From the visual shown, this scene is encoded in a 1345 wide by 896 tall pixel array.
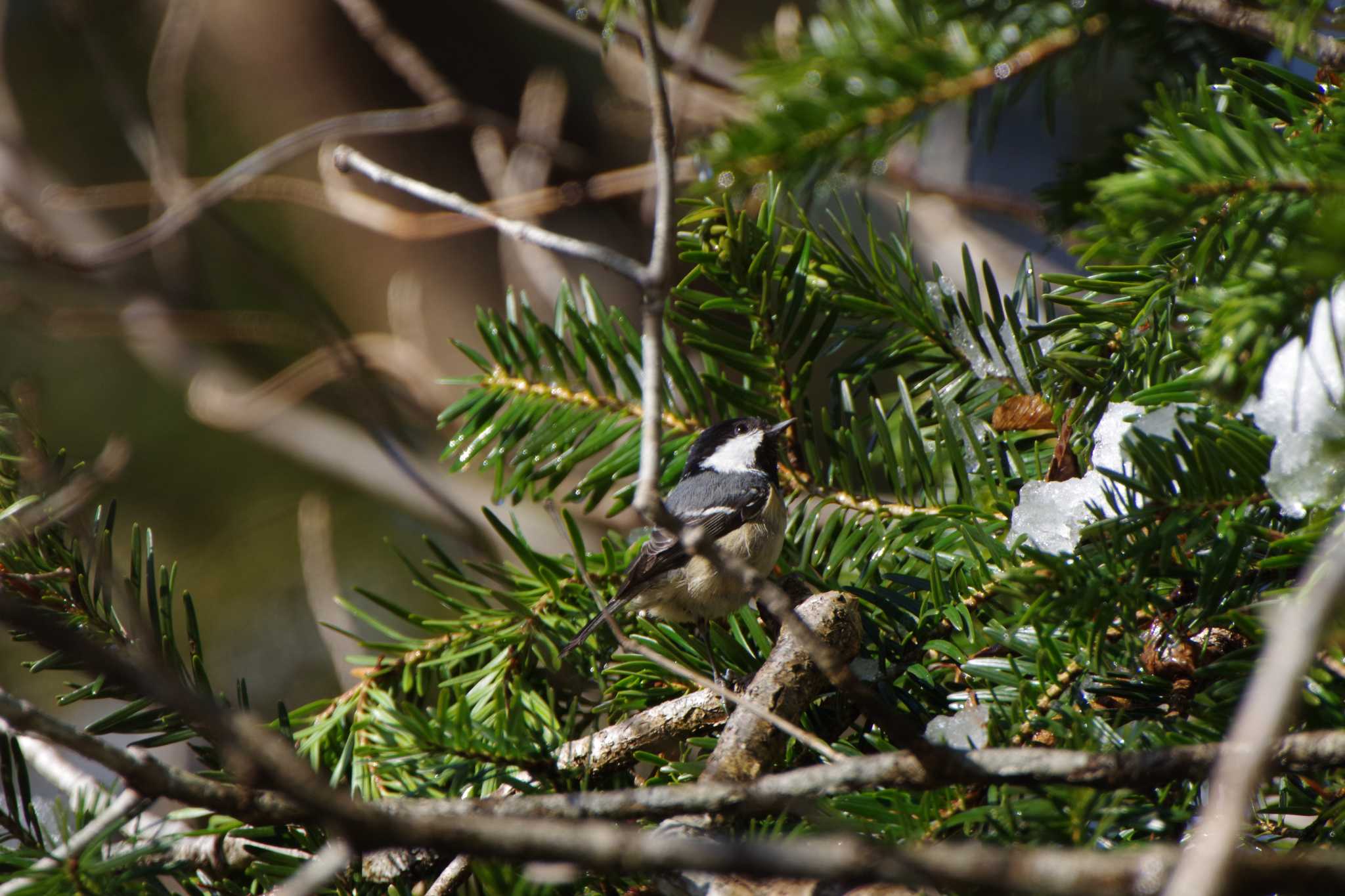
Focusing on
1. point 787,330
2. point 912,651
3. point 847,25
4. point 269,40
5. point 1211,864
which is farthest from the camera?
point 269,40

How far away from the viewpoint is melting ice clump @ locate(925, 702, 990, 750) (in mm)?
753

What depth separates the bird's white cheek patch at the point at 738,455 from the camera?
1332mm

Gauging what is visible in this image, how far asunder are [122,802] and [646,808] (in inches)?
12.6

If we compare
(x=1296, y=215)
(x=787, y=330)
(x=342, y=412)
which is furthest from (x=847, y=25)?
(x=342, y=412)

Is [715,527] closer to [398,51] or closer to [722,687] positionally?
[722,687]

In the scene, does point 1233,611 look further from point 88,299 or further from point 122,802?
point 88,299

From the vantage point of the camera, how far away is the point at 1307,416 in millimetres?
638

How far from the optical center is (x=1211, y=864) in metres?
0.34

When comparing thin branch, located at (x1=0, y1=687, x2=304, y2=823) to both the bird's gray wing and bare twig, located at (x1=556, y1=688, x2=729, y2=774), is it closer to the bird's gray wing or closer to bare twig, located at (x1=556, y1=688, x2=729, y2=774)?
bare twig, located at (x1=556, y1=688, x2=729, y2=774)

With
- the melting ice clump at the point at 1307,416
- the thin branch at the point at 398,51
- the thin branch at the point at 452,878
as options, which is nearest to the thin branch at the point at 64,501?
the thin branch at the point at 452,878

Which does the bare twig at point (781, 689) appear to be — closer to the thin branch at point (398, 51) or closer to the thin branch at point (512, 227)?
the thin branch at point (512, 227)

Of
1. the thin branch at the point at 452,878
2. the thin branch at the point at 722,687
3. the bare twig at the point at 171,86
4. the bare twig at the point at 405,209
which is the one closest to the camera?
the thin branch at the point at 722,687

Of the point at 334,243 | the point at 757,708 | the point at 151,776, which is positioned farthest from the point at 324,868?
the point at 334,243

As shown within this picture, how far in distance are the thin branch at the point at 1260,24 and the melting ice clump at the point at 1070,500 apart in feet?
1.01
